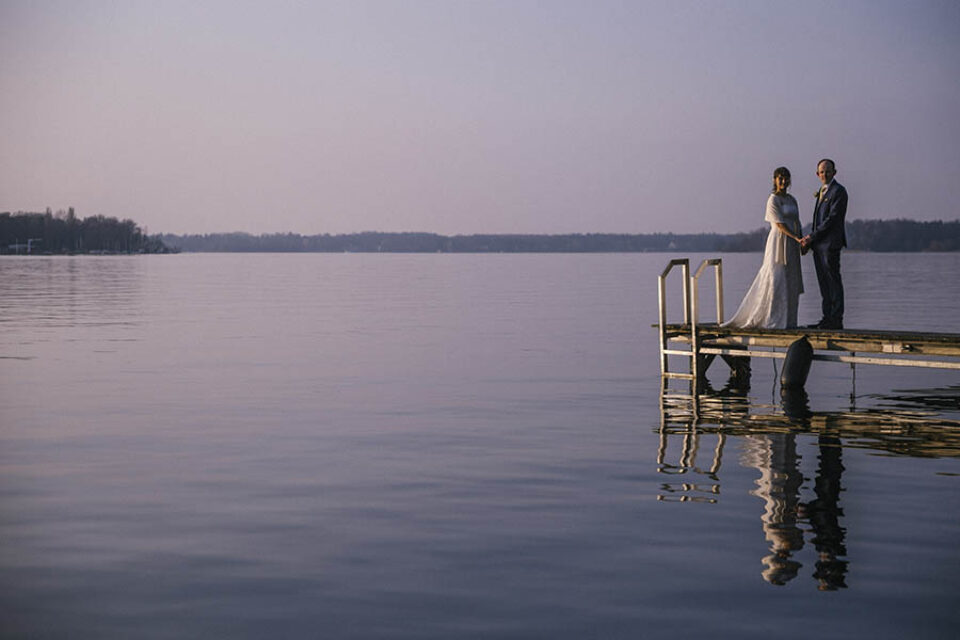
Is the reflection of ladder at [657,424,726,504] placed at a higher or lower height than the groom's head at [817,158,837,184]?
lower

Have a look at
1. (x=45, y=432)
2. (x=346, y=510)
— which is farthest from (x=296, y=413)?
(x=346, y=510)

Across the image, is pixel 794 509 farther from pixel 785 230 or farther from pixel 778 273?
pixel 778 273

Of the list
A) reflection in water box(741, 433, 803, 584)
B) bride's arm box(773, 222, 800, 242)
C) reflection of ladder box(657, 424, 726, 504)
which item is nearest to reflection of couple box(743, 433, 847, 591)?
reflection in water box(741, 433, 803, 584)

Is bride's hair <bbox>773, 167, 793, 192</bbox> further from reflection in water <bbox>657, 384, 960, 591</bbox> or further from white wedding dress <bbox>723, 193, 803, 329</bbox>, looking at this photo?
reflection in water <bbox>657, 384, 960, 591</bbox>

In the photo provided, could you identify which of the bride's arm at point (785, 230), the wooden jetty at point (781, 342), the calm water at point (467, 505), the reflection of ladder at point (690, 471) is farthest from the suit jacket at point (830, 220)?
the reflection of ladder at point (690, 471)

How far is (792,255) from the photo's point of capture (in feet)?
73.4

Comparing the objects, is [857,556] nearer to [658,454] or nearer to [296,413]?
[658,454]

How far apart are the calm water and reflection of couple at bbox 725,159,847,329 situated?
1.61m

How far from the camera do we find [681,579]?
30.5ft

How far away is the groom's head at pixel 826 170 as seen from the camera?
20.8m

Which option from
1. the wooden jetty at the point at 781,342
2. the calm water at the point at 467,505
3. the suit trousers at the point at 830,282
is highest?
the suit trousers at the point at 830,282

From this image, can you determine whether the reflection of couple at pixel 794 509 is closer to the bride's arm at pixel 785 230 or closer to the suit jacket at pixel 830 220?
the suit jacket at pixel 830 220

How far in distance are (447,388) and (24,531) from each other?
1305cm

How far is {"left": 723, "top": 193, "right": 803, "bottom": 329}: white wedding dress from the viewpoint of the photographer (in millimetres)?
21844
